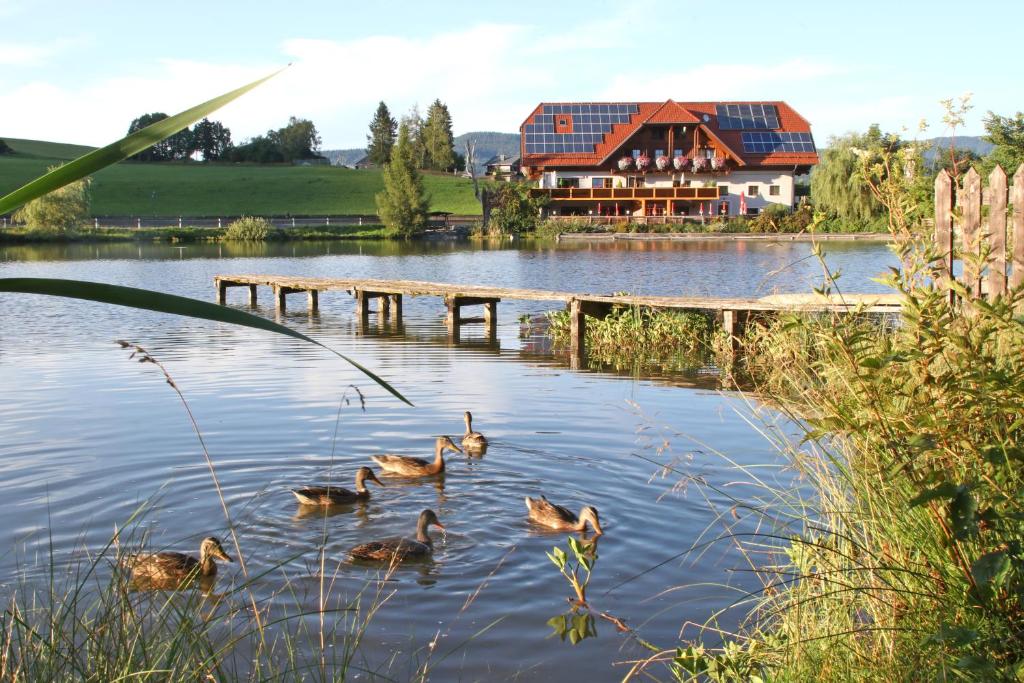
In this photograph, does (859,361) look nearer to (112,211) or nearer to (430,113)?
(112,211)

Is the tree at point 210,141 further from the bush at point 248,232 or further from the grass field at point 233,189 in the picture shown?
the bush at point 248,232

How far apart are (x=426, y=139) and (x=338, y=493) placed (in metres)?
101

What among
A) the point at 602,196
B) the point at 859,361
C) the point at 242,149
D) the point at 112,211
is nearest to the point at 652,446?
the point at 859,361

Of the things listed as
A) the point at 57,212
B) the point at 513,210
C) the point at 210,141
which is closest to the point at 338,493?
the point at 57,212

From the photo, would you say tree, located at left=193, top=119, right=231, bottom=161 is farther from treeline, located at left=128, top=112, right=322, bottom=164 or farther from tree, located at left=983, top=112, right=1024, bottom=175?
tree, located at left=983, top=112, right=1024, bottom=175

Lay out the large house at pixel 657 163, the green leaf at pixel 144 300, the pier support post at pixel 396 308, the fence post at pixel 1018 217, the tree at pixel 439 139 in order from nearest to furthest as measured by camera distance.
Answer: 1. the green leaf at pixel 144 300
2. the fence post at pixel 1018 217
3. the pier support post at pixel 396 308
4. the large house at pixel 657 163
5. the tree at pixel 439 139

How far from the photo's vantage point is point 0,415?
1147cm

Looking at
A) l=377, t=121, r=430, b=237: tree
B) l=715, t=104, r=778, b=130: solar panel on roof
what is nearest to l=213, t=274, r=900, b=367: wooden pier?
l=377, t=121, r=430, b=237: tree

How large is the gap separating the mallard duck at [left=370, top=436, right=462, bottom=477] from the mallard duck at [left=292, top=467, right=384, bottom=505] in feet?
0.63

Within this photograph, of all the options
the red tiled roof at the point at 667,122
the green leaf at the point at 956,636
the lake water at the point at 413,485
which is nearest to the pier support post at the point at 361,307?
the lake water at the point at 413,485

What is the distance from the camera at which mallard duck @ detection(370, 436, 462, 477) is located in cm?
874

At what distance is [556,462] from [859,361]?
5.80 meters

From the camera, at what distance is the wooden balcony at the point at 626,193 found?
231ft

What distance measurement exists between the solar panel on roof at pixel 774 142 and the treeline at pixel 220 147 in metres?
49.8
